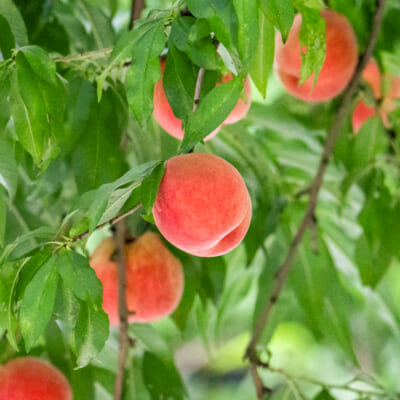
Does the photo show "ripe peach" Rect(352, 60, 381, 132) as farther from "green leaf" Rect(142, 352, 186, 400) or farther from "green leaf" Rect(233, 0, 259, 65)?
"green leaf" Rect(233, 0, 259, 65)

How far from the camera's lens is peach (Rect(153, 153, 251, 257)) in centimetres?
62

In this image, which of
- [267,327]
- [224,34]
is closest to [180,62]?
[224,34]

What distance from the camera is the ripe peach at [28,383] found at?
2.80 ft

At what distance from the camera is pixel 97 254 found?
3.32 ft

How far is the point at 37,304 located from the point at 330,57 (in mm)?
576

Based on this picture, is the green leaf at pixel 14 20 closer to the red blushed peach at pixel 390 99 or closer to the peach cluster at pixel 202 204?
the peach cluster at pixel 202 204

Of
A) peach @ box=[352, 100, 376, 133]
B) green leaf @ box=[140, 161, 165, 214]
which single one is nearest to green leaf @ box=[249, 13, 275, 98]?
green leaf @ box=[140, 161, 165, 214]

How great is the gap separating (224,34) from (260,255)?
32.0 inches

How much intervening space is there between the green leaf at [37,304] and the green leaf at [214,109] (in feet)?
0.54

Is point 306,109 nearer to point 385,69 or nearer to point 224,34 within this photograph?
point 385,69

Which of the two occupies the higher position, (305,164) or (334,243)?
(305,164)

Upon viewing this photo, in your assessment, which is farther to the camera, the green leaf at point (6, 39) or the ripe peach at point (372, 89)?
the ripe peach at point (372, 89)

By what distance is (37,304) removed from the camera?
0.58 metres

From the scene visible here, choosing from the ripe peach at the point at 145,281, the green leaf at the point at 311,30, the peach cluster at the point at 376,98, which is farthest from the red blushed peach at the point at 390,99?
the green leaf at the point at 311,30
